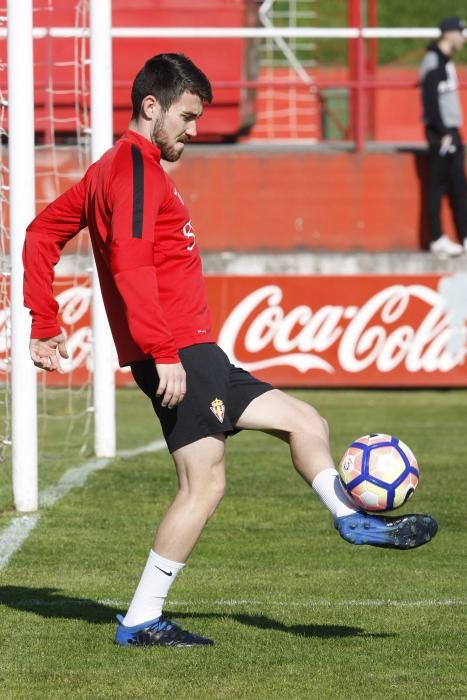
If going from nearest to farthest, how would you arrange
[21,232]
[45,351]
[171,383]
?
[171,383] → [45,351] → [21,232]

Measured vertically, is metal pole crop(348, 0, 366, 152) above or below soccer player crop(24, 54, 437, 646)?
above

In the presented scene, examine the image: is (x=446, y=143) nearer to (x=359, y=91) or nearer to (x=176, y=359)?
(x=359, y=91)

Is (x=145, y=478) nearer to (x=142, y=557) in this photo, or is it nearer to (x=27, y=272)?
(x=142, y=557)

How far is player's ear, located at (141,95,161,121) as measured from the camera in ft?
17.3

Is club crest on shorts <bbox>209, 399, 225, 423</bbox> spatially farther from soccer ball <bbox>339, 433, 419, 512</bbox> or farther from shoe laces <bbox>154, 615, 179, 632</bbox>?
shoe laces <bbox>154, 615, 179, 632</bbox>

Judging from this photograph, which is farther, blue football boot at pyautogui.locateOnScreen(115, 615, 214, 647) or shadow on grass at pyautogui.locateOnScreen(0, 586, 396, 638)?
shadow on grass at pyautogui.locateOnScreen(0, 586, 396, 638)

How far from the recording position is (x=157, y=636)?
539cm

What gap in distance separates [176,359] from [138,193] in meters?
0.59

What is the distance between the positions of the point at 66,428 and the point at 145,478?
3201 mm

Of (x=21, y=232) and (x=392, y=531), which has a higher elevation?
(x=21, y=232)

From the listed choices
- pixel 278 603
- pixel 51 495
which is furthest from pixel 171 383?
pixel 51 495

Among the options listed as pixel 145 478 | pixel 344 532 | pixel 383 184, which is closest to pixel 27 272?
pixel 344 532

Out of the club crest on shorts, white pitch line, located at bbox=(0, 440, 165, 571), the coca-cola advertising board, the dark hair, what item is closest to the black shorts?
the club crest on shorts

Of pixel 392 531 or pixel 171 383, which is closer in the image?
pixel 171 383
